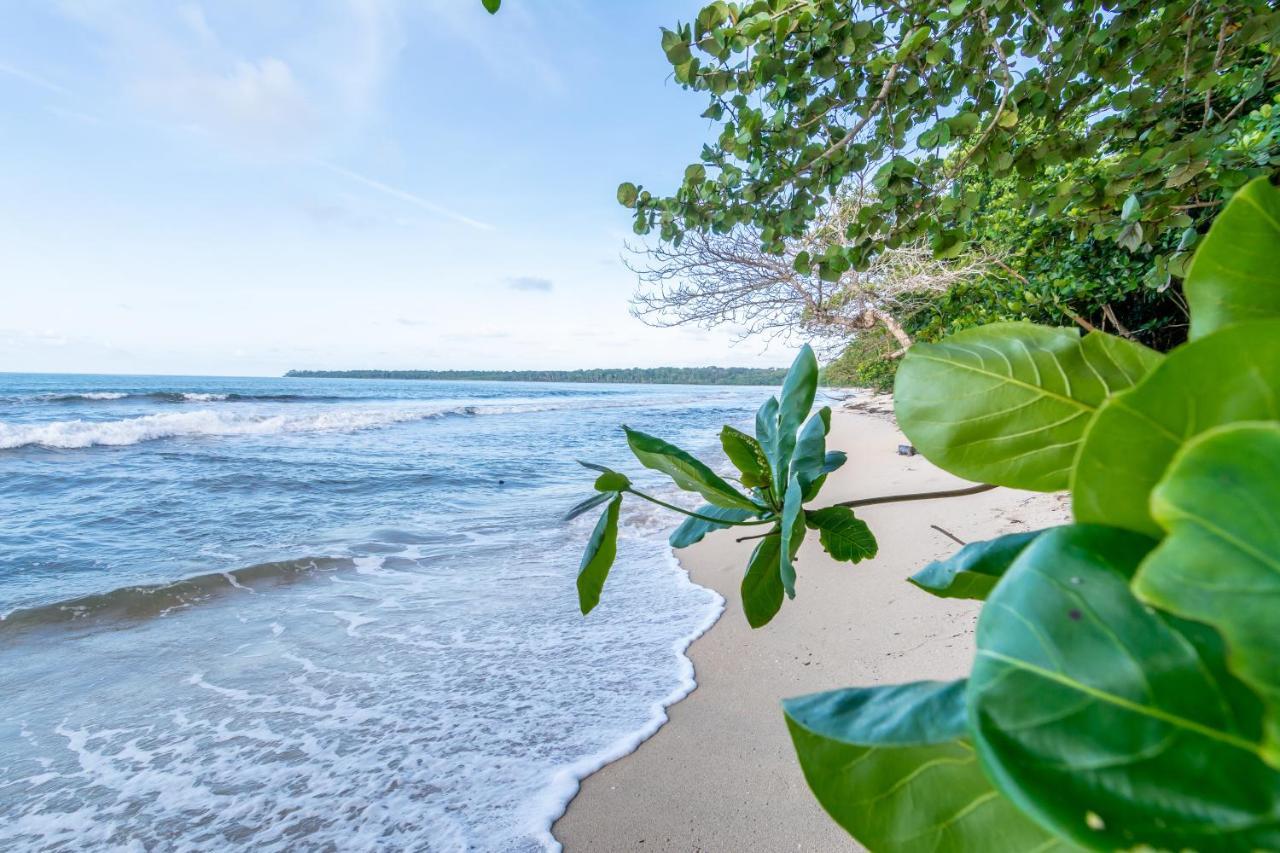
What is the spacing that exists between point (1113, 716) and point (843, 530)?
0.59m

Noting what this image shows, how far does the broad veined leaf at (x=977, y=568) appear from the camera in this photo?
0.36 meters

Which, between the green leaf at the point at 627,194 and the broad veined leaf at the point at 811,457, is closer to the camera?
the broad veined leaf at the point at 811,457

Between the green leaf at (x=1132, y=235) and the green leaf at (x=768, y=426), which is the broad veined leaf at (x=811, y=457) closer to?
the green leaf at (x=768, y=426)

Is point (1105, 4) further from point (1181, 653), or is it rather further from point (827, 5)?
point (1181, 653)

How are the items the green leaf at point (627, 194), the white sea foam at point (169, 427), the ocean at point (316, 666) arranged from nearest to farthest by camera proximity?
the green leaf at point (627, 194), the ocean at point (316, 666), the white sea foam at point (169, 427)

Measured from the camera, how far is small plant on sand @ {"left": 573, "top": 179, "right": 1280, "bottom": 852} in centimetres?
15

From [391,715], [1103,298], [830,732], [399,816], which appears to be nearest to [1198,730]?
[830,732]

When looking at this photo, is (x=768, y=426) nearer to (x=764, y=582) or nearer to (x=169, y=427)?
(x=764, y=582)

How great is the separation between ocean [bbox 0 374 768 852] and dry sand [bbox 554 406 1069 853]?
0.16 metres

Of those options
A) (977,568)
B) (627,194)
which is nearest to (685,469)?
(977,568)

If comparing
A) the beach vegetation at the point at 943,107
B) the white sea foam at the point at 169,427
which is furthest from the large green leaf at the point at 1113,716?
the white sea foam at the point at 169,427

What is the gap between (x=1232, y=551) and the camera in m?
0.15

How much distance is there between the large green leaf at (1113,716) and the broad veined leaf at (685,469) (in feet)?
1.57

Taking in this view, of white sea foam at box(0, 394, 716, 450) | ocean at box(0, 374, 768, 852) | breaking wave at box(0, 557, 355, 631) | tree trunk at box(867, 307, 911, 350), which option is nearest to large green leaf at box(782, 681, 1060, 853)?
ocean at box(0, 374, 768, 852)
